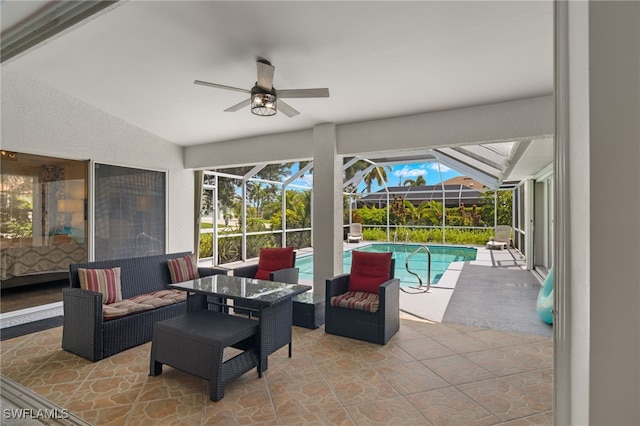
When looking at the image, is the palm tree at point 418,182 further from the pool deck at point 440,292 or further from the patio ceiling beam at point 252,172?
the patio ceiling beam at point 252,172

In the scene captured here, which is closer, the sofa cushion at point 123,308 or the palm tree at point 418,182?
the sofa cushion at point 123,308

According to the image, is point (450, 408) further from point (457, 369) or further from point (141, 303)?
point (141, 303)

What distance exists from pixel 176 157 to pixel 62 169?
80.4 inches

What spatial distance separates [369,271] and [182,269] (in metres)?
→ 2.57

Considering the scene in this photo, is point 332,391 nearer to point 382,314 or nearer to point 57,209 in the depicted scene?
point 382,314

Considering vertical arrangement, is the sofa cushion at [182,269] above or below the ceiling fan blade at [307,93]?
below

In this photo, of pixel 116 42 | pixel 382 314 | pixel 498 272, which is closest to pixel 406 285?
pixel 498 272

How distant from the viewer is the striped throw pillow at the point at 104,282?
366 cm

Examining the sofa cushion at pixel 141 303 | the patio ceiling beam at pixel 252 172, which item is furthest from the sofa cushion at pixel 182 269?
the patio ceiling beam at pixel 252 172

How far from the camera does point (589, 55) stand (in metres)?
0.95

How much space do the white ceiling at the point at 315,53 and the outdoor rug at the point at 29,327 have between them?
3.10m

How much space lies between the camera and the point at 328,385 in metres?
2.88

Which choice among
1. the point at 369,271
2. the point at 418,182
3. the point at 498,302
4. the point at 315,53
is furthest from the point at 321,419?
the point at 418,182

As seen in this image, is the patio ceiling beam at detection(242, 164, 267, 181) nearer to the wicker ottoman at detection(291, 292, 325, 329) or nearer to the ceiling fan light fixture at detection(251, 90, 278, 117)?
the wicker ottoman at detection(291, 292, 325, 329)
